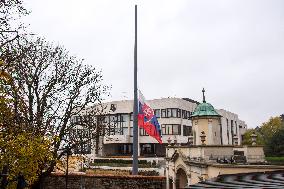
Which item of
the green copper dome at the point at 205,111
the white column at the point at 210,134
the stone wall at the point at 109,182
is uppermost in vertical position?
the green copper dome at the point at 205,111

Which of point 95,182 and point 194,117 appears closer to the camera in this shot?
point 95,182

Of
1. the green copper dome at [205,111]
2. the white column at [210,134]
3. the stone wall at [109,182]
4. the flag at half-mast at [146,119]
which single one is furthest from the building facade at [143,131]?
the stone wall at [109,182]

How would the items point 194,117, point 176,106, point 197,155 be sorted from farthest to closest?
point 176,106, point 194,117, point 197,155

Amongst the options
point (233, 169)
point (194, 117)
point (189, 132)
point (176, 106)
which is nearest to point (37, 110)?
point (233, 169)

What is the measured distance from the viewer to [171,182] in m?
38.2

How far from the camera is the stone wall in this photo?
1681cm

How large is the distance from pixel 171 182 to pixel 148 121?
1997 centimetres

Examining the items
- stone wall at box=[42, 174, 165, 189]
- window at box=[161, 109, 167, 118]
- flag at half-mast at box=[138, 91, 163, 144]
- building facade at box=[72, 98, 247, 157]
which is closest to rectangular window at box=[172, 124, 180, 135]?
building facade at box=[72, 98, 247, 157]

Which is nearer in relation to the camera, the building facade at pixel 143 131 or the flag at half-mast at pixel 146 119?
the flag at half-mast at pixel 146 119

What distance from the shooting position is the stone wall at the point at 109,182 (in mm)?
16812

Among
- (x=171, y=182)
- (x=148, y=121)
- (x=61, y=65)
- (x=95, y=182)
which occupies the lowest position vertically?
(x=171, y=182)

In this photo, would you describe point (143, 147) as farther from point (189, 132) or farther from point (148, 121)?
point (148, 121)

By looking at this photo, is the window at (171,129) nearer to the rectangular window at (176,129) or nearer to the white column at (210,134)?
the rectangular window at (176,129)

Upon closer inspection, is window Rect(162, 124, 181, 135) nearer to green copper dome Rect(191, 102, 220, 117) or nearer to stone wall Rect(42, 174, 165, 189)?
green copper dome Rect(191, 102, 220, 117)
